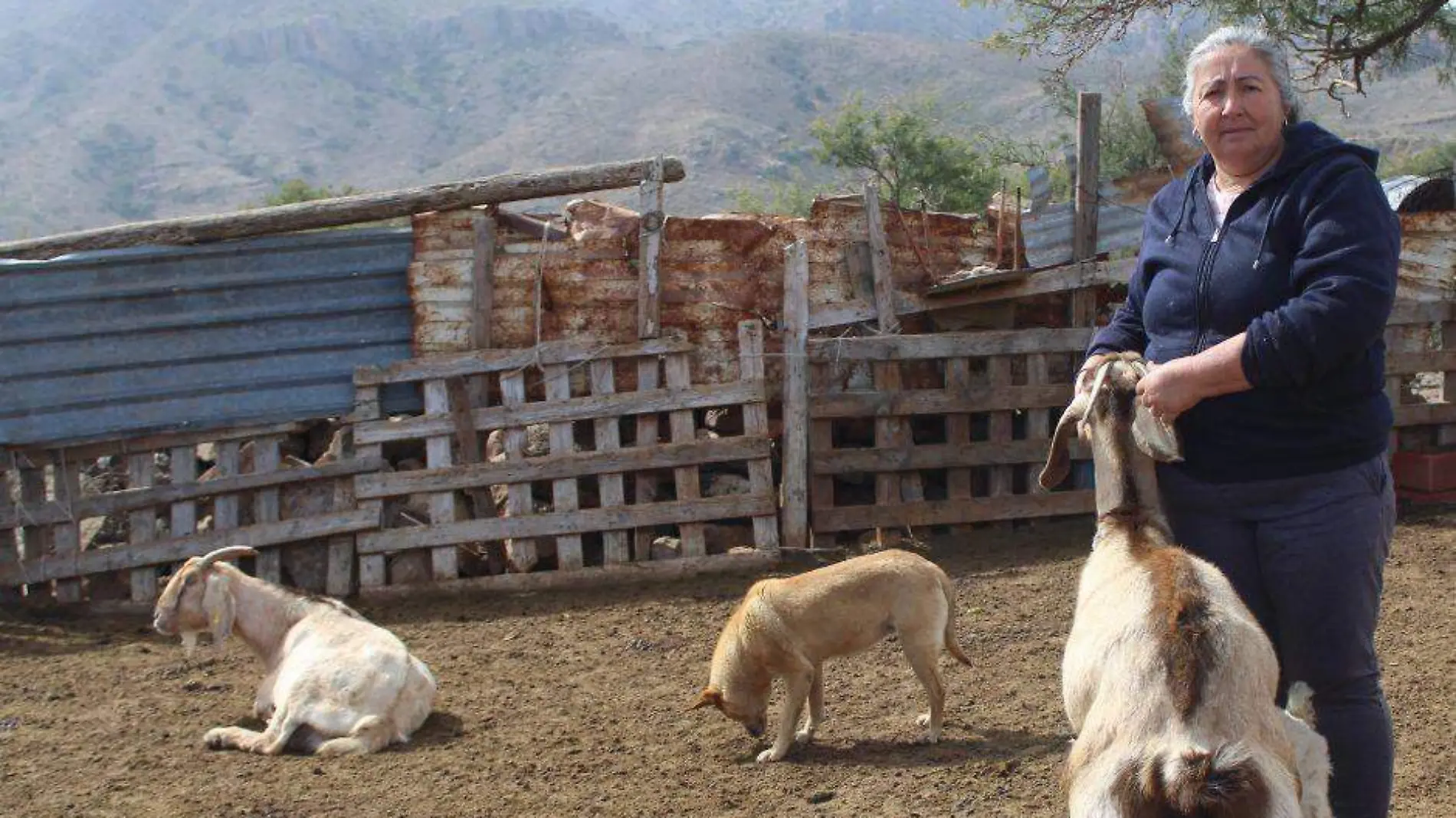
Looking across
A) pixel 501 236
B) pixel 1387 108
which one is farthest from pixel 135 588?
pixel 1387 108

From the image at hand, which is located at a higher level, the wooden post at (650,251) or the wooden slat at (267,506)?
the wooden post at (650,251)

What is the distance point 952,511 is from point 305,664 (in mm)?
4555

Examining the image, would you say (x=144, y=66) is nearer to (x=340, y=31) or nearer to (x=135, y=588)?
(x=340, y=31)

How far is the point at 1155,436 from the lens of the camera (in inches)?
129

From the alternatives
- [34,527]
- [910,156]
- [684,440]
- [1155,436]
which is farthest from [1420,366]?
[910,156]

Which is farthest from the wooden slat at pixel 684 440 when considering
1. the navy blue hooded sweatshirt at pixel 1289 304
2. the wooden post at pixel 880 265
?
the navy blue hooded sweatshirt at pixel 1289 304

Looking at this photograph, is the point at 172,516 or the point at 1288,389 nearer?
the point at 1288,389

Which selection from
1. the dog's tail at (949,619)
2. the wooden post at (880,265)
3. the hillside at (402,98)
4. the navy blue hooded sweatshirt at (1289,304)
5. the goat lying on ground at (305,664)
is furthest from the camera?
the hillside at (402,98)

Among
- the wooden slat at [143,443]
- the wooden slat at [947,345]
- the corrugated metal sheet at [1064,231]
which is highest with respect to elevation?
the corrugated metal sheet at [1064,231]

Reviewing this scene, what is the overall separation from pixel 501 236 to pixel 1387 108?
68.5 m

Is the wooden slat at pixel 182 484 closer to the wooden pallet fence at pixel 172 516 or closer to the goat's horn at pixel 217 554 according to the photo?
→ the wooden pallet fence at pixel 172 516

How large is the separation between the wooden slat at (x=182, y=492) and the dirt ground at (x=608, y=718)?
2.23 feet

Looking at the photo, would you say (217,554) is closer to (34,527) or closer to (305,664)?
(305,664)

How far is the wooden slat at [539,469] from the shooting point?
8.80m
